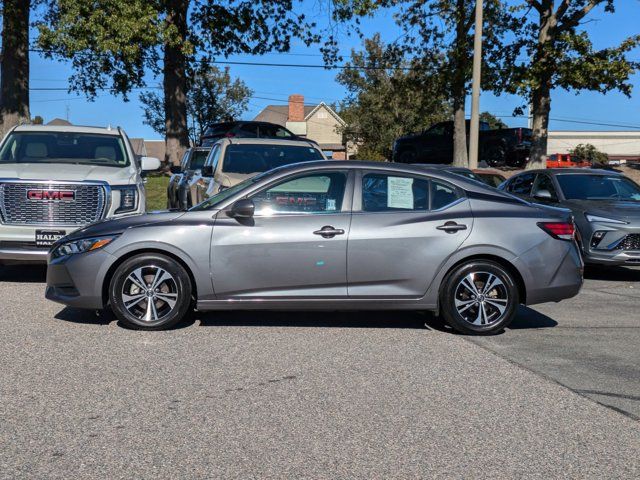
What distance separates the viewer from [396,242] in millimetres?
7055

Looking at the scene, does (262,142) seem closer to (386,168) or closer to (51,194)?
(51,194)

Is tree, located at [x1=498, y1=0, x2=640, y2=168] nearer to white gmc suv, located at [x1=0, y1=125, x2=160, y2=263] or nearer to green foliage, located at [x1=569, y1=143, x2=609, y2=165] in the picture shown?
white gmc suv, located at [x1=0, y1=125, x2=160, y2=263]

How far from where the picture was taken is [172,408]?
484cm

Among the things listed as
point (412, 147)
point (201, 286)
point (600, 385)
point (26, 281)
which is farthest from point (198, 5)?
point (600, 385)

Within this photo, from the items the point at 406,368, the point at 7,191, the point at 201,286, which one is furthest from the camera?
the point at 7,191

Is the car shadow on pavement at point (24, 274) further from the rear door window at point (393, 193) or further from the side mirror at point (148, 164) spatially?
the rear door window at point (393, 193)

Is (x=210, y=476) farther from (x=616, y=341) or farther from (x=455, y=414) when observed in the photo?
(x=616, y=341)

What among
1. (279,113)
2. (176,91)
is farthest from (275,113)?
(176,91)

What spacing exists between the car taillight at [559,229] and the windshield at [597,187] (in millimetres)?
5194

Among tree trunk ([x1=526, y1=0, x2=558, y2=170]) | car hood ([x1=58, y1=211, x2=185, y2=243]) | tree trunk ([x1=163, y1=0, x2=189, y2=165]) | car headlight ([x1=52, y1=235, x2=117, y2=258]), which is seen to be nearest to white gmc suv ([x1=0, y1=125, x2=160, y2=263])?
car headlight ([x1=52, y1=235, x2=117, y2=258])

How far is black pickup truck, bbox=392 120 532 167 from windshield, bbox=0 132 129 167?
801 inches

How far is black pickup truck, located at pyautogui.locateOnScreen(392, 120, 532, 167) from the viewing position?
29.3 m

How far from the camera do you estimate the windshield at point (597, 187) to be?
1241 centimetres

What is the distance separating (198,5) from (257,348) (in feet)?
80.6
